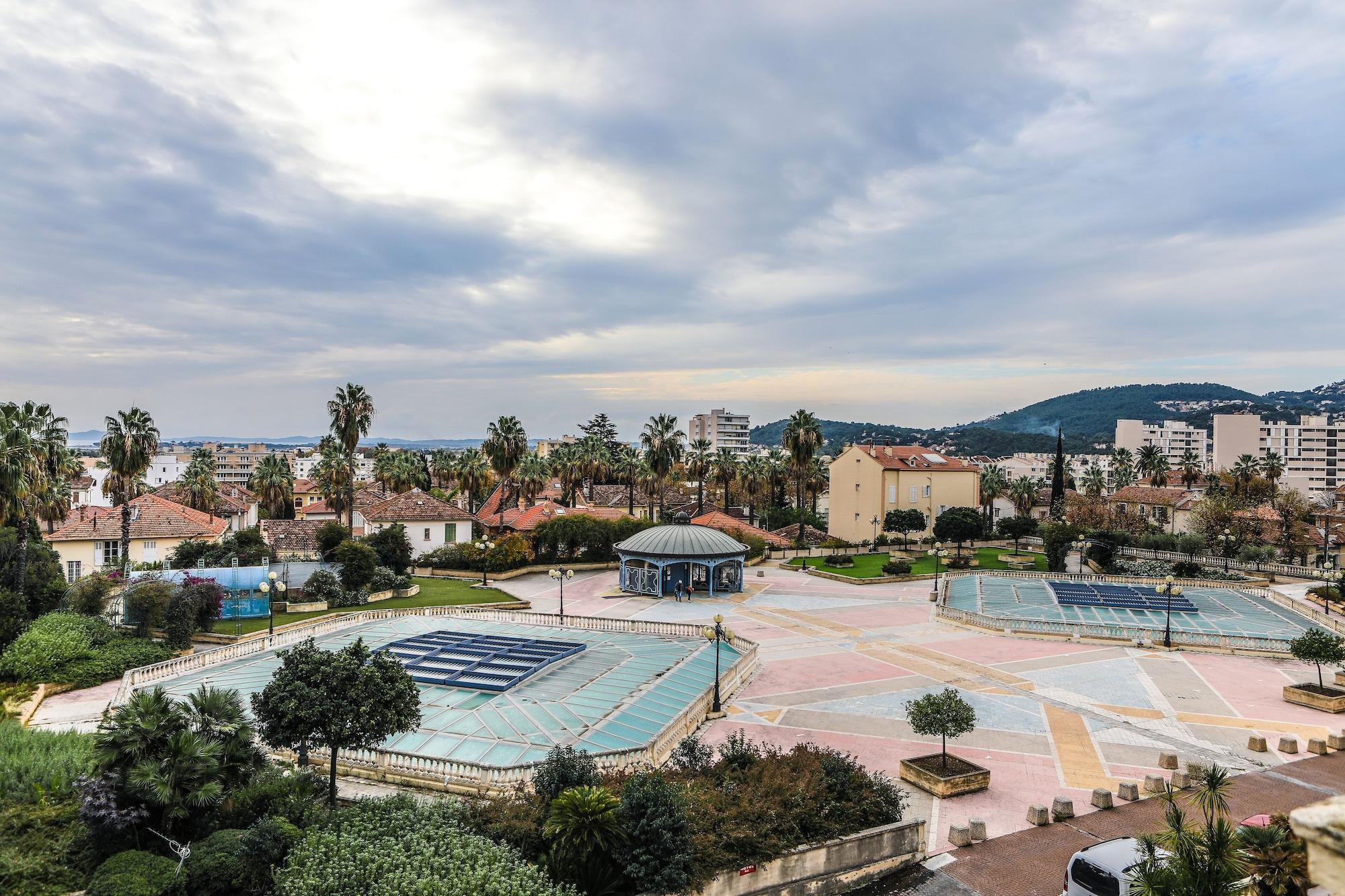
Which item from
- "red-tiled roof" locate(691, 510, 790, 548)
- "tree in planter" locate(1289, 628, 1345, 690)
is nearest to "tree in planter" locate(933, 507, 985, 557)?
"red-tiled roof" locate(691, 510, 790, 548)

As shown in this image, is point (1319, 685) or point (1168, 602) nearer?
point (1319, 685)

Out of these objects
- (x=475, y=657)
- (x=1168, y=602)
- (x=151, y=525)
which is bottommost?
(x=475, y=657)

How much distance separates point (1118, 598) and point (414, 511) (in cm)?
4998

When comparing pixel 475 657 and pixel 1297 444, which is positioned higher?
pixel 1297 444

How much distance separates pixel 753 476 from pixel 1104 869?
70466mm

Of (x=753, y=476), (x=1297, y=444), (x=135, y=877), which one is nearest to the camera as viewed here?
(x=135, y=877)

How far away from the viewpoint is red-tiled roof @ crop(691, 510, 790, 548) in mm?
64125

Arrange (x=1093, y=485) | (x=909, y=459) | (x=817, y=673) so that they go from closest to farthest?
(x=817, y=673) < (x=909, y=459) < (x=1093, y=485)

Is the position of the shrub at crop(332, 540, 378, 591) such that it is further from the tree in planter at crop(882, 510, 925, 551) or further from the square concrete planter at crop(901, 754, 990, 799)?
the tree in planter at crop(882, 510, 925, 551)

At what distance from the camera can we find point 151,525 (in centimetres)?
5244

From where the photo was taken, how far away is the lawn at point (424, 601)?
3769 centimetres

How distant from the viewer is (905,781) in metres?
19.6

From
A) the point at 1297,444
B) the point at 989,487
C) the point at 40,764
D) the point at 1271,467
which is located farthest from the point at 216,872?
the point at 1297,444

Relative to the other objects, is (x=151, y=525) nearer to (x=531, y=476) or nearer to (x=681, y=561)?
(x=531, y=476)
